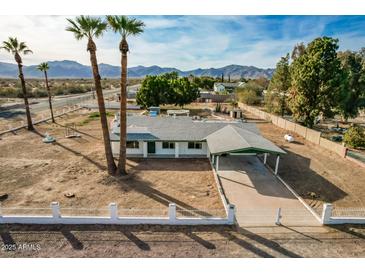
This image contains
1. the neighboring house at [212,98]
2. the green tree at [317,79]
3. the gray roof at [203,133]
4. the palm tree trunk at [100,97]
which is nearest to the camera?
the palm tree trunk at [100,97]

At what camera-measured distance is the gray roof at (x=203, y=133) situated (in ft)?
57.2

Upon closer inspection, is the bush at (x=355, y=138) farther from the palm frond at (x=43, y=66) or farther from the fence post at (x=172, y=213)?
the palm frond at (x=43, y=66)

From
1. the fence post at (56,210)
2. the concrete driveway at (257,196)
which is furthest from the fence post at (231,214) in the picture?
the fence post at (56,210)

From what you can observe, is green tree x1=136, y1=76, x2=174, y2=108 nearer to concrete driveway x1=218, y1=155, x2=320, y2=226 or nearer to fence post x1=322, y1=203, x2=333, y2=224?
concrete driveway x1=218, y1=155, x2=320, y2=226

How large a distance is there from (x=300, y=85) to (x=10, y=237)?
3185 centimetres

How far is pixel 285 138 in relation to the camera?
2906 cm

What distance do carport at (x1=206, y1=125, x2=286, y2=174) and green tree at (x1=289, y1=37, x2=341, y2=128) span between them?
1420 centimetres

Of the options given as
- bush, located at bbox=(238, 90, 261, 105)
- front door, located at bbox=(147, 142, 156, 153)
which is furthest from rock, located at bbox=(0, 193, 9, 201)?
bush, located at bbox=(238, 90, 261, 105)

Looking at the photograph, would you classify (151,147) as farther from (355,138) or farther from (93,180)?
(355,138)

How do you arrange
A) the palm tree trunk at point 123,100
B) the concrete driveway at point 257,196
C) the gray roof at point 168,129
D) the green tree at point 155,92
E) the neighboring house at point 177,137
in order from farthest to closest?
the green tree at point 155,92 < the gray roof at point 168,129 < the neighboring house at point 177,137 < the palm tree trunk at point 123,100 < the concrete driveway at point 257,196

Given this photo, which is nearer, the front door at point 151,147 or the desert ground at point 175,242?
the desert ground at point 175,242

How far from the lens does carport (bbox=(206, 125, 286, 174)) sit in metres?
16.7

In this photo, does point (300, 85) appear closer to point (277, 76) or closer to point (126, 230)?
point (277, 76)

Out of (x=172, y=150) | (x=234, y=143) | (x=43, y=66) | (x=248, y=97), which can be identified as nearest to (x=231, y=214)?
(x=234, y=143)
